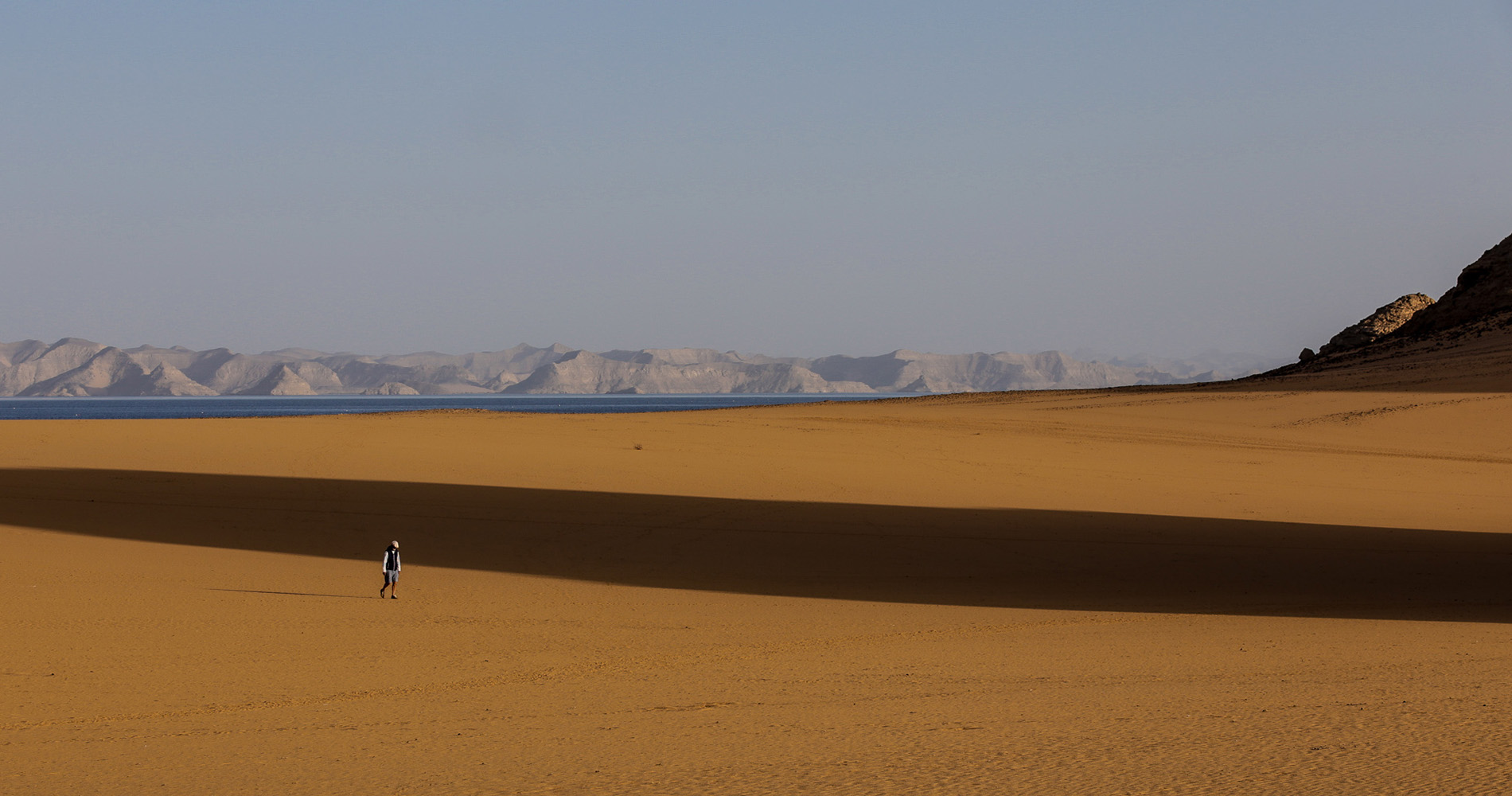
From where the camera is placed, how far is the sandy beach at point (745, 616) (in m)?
5.01

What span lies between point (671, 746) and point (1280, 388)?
33.4 m

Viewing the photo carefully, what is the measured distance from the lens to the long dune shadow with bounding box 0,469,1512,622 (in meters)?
10.5

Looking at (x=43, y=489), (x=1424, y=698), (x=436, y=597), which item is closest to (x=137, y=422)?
(x=43, y=489)

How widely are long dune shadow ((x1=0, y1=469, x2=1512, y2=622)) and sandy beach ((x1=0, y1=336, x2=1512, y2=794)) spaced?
0.07 meters

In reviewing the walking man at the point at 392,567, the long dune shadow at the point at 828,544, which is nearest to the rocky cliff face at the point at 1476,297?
the long dune shadow at the point at 828,544

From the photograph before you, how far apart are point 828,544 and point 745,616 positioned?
3.89m

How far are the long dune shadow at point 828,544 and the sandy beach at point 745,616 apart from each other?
0.07 metres

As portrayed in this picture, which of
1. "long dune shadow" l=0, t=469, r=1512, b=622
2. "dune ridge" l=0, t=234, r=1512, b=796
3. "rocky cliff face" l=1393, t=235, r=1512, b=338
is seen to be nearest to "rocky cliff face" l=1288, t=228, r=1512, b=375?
"rocky cliff face" l=1393, t=235, r=1512, b=338

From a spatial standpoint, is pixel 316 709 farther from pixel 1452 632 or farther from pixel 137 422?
pixel 137 422

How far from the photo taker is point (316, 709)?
6039mm

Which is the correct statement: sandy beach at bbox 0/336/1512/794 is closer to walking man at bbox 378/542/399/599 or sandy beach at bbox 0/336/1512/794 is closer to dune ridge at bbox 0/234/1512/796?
dune ridge at bbox 0/234/1512/796

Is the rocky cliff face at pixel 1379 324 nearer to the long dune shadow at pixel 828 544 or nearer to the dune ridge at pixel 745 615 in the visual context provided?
the dune ridge at pixel 745 615

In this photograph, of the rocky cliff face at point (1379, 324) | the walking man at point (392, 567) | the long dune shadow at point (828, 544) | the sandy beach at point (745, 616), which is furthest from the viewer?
the rocky cliff face at point (1379, 324)

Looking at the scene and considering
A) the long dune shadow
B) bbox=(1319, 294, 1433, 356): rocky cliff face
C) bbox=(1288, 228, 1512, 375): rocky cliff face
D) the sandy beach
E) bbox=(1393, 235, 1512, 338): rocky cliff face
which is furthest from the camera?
bbox=(1319, 294, 1433, 356): rocky cliff face
